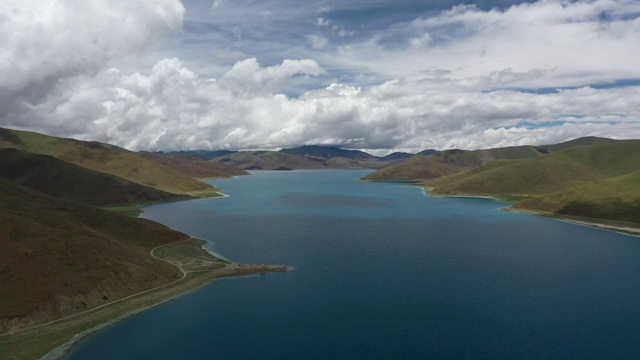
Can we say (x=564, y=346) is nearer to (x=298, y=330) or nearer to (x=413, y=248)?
(x=298, y=330)

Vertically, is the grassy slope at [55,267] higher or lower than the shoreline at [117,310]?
higher

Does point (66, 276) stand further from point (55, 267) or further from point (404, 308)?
point (404, 308)

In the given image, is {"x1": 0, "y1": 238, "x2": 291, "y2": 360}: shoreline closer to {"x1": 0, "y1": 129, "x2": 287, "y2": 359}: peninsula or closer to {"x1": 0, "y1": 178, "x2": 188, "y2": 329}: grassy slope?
{"x1": 0, "y1": 129, "x2": 287, "y2": 359}: peninsula

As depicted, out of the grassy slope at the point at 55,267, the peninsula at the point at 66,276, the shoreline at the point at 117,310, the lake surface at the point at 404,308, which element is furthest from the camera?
the grassy slope at the point at 55,267

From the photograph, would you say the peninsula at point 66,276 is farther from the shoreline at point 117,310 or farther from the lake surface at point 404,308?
the lake surface at point 404,308

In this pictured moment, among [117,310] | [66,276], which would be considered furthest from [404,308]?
[66,276]

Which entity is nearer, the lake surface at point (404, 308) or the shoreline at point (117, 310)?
→ the lake surface at point (404, 308)

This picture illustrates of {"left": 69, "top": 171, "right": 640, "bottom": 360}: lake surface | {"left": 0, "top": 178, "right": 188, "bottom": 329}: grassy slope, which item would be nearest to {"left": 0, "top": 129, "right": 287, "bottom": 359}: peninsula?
{"left": 0, "top": 178, "right": 188, "bottom": 329}: grassy slope

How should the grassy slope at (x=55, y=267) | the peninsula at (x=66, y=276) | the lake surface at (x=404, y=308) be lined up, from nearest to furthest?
the lake surface at (x=404, y=308)
the peninsula at (x=66, y=276)
the grassy slope at (x=55, y=267)

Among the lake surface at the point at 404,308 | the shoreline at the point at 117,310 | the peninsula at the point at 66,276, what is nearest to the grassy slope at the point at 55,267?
the peninsula at the point at 66,276
